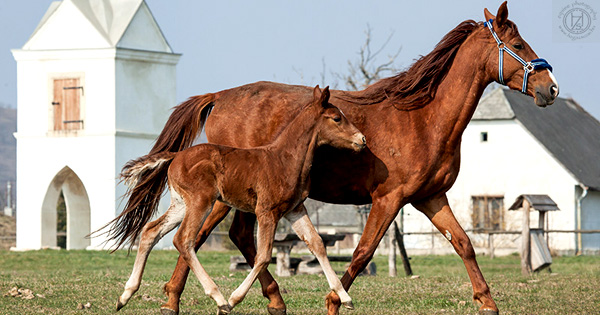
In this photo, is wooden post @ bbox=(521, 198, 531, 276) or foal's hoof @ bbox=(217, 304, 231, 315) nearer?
foal's hoof @ bbox=(217, 304, 231, 315)

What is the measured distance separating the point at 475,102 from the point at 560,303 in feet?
9.17

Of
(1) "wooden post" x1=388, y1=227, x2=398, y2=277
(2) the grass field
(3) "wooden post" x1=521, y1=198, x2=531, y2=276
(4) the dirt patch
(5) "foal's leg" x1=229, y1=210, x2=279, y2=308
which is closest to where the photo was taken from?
(5) "foal's leg" x1=229, y1=210, x2=279, y2=308

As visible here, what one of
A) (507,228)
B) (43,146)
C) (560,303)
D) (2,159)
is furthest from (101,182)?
(2,159)

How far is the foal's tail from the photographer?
300 inches

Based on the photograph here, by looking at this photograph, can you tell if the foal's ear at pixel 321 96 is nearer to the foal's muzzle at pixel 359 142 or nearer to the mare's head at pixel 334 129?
the mare's head at pixel 334 129

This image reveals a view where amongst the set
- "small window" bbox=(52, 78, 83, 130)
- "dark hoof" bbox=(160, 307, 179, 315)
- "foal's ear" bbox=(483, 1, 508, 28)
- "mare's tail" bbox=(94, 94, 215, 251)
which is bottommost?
"dark hoof" bbox=(160, 307, 179, 315)

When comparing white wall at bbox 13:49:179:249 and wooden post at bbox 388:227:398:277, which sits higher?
white wall at bbox 13:49:179:249

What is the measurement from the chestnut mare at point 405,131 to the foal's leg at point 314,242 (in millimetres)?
346

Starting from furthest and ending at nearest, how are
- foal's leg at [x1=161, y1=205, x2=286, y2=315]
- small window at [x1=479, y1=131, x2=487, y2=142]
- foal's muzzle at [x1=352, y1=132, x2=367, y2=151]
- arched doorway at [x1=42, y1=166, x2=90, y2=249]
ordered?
1. small window at [x1=479, y1=131, x2=487, y2=142]
2. arched doorway at [x1=42, y1=166, x2=90, y2=249]
3. foal's leg at [x1=161, y1=205, x2=286, y2=315]
4. foal's muzzle at [x1=352, y1=132, x2=367, y2=151]

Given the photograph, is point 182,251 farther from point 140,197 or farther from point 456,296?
point 456,296

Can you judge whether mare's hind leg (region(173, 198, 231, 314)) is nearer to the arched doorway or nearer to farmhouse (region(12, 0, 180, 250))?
farmhouse (region(12, 0, 180, 250))

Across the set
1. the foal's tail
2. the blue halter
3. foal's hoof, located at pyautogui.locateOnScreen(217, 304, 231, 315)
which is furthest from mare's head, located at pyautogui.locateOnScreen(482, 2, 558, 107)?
foal's hoof, located at pyautogui.locateOnScreen(217, 304, 231, 315)

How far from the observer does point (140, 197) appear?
8.00 meters

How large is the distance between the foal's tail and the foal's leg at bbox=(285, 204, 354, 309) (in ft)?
3.86
